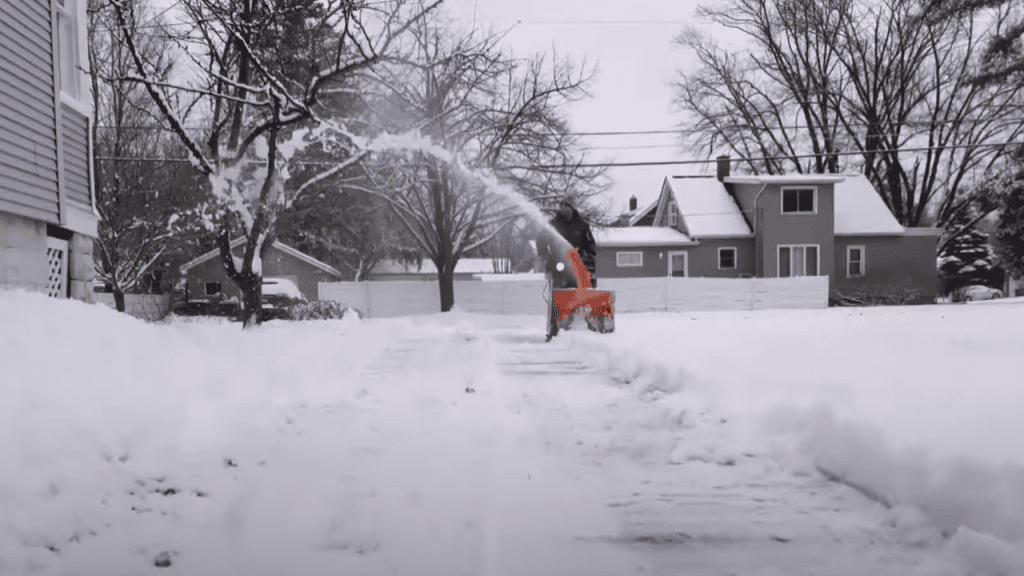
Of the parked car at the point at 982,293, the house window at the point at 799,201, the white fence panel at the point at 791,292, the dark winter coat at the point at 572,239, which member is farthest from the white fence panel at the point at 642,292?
the parked car at the point at 982,293

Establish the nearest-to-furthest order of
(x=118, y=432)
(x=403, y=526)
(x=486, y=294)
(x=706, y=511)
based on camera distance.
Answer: (x=403, y=526) → (x=706, y=511) → (x=118, y=432) → (x=486, y=294)

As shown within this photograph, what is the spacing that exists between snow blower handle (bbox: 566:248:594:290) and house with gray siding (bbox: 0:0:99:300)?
756 cm

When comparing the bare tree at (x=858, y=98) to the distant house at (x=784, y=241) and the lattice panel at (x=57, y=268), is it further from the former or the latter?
the lattice panel at (x=57, y=268)

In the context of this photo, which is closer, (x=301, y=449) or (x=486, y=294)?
(x=301, y=449)

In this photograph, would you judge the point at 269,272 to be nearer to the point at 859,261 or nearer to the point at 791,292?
the point at 791,292

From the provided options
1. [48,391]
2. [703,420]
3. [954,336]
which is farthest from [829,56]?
[48,391]

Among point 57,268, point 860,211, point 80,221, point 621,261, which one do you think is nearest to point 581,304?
point 80,221

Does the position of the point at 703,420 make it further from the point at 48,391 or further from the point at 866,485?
the point at 48,391

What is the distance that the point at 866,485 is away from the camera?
4.36 meters

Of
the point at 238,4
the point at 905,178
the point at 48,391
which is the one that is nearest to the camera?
the point at 48,391

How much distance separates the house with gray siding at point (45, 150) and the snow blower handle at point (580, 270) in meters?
7.56

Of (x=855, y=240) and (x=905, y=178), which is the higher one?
(x=905, y=178)

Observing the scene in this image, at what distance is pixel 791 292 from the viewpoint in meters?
31.6

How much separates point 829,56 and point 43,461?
39073 mm
